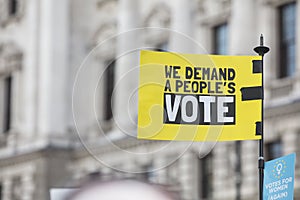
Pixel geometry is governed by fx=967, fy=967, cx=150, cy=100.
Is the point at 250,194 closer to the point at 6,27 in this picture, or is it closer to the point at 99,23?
the point at 99,23

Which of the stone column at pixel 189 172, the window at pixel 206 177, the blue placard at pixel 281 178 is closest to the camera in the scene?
the blue placard at pixel 281 178

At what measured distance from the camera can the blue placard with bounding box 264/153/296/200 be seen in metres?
8.19

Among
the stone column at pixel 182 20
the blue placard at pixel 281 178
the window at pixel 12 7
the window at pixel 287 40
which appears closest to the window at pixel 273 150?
the window at pixel 287 40

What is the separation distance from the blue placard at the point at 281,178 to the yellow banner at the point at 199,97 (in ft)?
1.41

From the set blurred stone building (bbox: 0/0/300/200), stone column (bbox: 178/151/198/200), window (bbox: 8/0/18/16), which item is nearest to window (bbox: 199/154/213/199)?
blurred stone building (bbox: 0/0/300/200)

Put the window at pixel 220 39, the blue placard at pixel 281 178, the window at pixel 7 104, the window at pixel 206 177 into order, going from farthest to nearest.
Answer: the window at pixel 7 104, the window at pixel 220 39, the window at pixel 206 177, the blue placard at pixel 281 178

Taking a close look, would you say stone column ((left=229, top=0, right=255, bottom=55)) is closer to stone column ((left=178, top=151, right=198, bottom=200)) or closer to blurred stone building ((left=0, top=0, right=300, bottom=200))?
blurred stone building ((left=0, top=0, right=300, bottom=200))

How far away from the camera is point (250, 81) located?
8883mm

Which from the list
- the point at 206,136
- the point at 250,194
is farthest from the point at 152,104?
the point at 250,194

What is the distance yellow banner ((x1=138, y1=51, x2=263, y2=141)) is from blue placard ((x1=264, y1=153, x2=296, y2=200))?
16.9 inches

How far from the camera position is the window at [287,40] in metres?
31.2

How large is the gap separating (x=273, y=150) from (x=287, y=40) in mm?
3604

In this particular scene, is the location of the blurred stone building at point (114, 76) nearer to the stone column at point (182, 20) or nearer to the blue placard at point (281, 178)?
the stone column at point (182, 20)

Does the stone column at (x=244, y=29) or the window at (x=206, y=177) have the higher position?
the stone column at (x=244, y=29)
